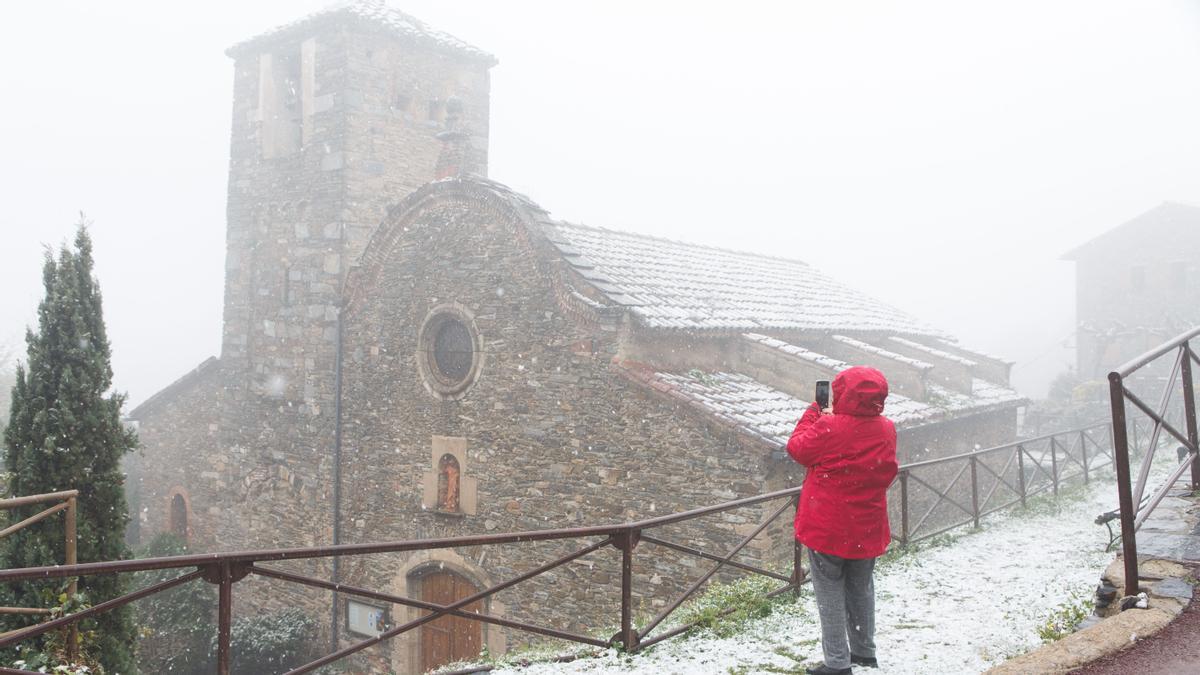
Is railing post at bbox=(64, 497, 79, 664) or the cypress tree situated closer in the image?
railing post at bbox=(64, 497, 79, 664)

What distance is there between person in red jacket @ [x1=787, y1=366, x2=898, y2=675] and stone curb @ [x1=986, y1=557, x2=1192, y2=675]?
77cm

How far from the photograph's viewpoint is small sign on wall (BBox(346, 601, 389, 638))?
12.1m

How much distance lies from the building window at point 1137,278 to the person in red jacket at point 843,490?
35.4 meters

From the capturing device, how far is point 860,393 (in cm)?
389

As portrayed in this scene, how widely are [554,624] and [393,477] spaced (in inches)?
142

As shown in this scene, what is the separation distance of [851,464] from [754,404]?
19.2 ft

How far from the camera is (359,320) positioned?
42.1 feet

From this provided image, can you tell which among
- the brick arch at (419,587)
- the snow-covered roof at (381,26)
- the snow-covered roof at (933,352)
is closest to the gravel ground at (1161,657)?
the brick arch at (419,587)

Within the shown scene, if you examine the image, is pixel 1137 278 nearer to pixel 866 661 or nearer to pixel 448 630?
pixel 448 630

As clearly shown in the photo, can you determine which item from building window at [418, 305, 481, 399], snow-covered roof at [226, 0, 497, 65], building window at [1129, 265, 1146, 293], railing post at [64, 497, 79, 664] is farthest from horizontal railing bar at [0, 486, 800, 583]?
building window at [1129, 265, 1146, 293]

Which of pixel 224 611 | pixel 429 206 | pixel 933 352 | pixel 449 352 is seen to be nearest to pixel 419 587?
pixel 449 352

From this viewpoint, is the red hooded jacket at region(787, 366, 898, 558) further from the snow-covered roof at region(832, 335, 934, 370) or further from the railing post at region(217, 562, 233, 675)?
the snow-covered roof at region(832, 335, 934, 370)

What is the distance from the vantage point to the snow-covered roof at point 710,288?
1056 centimetres

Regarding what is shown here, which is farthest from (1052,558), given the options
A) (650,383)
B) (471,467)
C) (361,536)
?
(361,536)
